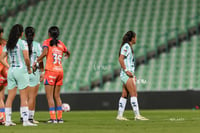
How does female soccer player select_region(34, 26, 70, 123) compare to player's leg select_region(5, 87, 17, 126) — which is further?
female soccer player select_region(34, 26, 70, 123)

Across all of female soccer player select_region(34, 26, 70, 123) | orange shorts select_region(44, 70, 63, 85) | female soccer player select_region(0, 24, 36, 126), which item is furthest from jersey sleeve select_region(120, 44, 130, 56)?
female soccer player select_region(0, 24, 36, 126)

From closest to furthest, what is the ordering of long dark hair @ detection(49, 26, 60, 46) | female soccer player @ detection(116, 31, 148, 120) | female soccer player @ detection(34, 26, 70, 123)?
long dark hair @ detection(49, 26, 60, 46) < female soccer player @ detection(34, 26, 70, 123) < female soccer player @ detection(116, 31, 148, 120)

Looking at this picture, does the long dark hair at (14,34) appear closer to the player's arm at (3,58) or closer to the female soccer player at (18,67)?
the female soccer player at (18,67)

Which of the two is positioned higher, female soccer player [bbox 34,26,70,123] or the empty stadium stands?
the empty stadium stands

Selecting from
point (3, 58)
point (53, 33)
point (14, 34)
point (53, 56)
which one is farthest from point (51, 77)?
point (14, 34)

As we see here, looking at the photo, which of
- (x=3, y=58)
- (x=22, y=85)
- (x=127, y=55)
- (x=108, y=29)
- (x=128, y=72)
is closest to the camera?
(x=22, y=85)

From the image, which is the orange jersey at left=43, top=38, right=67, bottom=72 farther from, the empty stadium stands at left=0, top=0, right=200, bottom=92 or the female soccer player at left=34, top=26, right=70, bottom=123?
the empty stadium stands at left=0, top=0, right=200, bottom=92

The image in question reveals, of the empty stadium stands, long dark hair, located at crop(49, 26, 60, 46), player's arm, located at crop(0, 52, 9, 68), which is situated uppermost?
the empty stadium stands

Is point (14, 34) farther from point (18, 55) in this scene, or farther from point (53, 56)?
point (53, 56)

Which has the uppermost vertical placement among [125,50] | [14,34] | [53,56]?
[14,34]

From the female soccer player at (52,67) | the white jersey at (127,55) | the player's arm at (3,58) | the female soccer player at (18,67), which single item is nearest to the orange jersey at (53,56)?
the female soccer player at (52,67)

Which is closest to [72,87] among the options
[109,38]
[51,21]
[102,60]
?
[102,60]

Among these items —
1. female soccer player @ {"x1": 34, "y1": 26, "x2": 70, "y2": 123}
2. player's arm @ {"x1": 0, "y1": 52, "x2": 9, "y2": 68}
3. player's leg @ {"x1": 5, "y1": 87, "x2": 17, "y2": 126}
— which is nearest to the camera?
player's leg @ {"x1": 5, "y1": 87, "x2": 17, "y2": 126}

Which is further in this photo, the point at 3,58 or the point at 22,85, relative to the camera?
the point at 3,58
